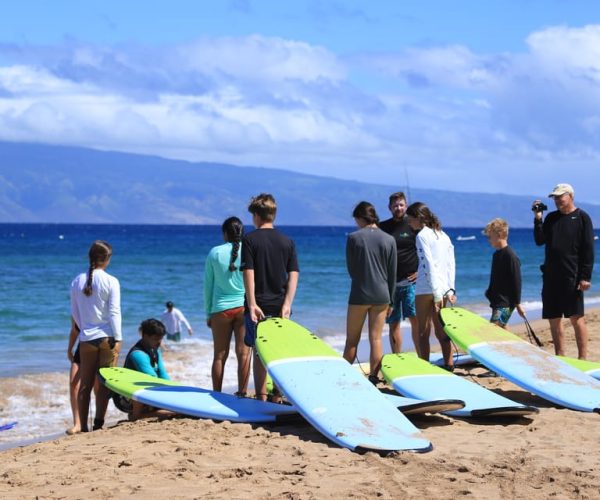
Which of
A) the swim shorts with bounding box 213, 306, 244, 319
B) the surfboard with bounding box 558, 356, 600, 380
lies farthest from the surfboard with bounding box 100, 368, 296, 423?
the surfboard with bounding box 558, 356, 600, 380

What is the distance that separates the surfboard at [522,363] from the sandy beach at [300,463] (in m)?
0.46

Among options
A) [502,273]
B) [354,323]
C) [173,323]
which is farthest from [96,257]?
[173,323]

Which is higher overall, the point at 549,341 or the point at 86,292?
the point at 86,292

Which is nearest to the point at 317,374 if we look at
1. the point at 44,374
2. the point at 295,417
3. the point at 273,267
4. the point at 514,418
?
the point at 295,417

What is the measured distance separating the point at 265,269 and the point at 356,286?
108 centimetres

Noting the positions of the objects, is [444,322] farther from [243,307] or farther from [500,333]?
[243,307]

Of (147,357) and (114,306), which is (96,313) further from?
(147,357)

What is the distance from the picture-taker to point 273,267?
673 cm

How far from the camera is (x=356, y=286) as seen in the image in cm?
751

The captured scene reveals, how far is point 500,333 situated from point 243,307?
8.08 feet

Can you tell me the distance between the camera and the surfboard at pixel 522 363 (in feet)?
23.5

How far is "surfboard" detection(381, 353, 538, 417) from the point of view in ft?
21.5

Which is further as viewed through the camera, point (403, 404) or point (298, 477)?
point (403, 404)

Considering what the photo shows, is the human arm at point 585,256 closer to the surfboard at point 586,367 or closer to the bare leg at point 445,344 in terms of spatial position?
the surfboard at point 586,367
